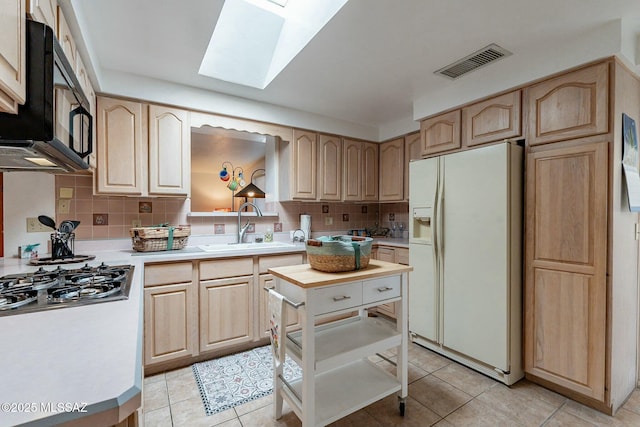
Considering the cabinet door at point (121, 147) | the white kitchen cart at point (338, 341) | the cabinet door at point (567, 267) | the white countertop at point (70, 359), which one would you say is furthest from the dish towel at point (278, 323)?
the cabinet door at point (567, 267)

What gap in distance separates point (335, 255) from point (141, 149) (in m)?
1.84

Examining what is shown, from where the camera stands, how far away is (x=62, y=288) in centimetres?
119

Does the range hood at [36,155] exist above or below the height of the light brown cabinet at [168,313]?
above

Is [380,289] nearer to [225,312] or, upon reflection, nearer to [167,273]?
[225,312]

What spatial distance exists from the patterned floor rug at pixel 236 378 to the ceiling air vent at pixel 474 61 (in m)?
2.52

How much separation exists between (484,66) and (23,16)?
8.36 ft

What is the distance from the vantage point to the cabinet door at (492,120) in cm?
210

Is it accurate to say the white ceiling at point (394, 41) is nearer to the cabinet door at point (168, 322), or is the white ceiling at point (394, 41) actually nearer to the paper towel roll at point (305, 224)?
the paper towel roll at point (305, 224)

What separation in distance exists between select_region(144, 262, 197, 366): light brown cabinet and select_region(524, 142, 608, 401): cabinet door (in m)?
2.46

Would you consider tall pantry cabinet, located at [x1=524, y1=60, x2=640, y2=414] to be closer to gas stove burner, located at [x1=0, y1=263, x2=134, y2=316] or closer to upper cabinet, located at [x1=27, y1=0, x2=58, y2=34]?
gas stove burner, located at [x1=0, y1=263, x2=134, y2=316]

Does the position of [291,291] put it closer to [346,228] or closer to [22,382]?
[22,382]

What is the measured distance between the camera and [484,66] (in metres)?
2.17

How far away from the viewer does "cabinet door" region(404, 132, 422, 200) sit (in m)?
3.23

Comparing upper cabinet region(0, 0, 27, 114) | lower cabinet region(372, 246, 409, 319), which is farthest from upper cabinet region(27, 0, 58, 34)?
lower cabinet region(372, 246, 409, 319)
